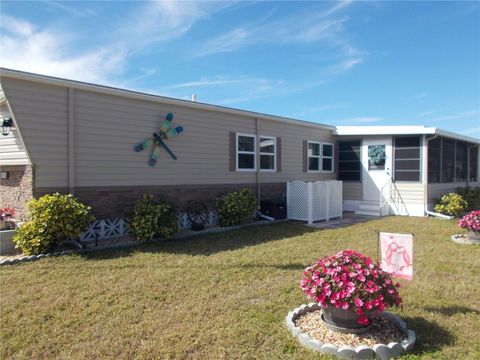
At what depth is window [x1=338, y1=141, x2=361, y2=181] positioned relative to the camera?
13.9m

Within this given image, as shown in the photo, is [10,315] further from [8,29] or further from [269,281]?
[8,29]

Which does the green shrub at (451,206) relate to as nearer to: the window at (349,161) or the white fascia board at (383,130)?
the white fascia board at (383,130)

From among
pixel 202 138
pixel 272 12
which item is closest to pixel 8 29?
pixel 202 138

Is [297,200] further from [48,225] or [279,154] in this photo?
[48,225]

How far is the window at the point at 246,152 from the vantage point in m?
10.9

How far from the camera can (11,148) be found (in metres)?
7.95

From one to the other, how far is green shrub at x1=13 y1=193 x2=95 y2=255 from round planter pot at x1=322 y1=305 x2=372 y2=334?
5.10 m

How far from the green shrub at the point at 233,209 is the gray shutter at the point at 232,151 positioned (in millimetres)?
955

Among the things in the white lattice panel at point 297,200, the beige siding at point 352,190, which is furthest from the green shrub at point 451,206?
the white lattice panel at point 297,200

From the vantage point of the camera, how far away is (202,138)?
9859mm

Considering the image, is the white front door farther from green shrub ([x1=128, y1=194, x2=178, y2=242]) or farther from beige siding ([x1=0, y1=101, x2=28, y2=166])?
beige siding ([x1=0, y1=101, x2=28, y2=166])

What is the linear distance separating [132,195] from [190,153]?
2.00 metres

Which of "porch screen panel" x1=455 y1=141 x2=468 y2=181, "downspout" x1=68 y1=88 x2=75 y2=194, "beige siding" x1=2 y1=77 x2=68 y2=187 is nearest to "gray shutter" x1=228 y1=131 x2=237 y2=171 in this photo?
"downspout" x1=68 y1=88 x2=75 y2=194

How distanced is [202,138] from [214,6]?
10.9 feet
